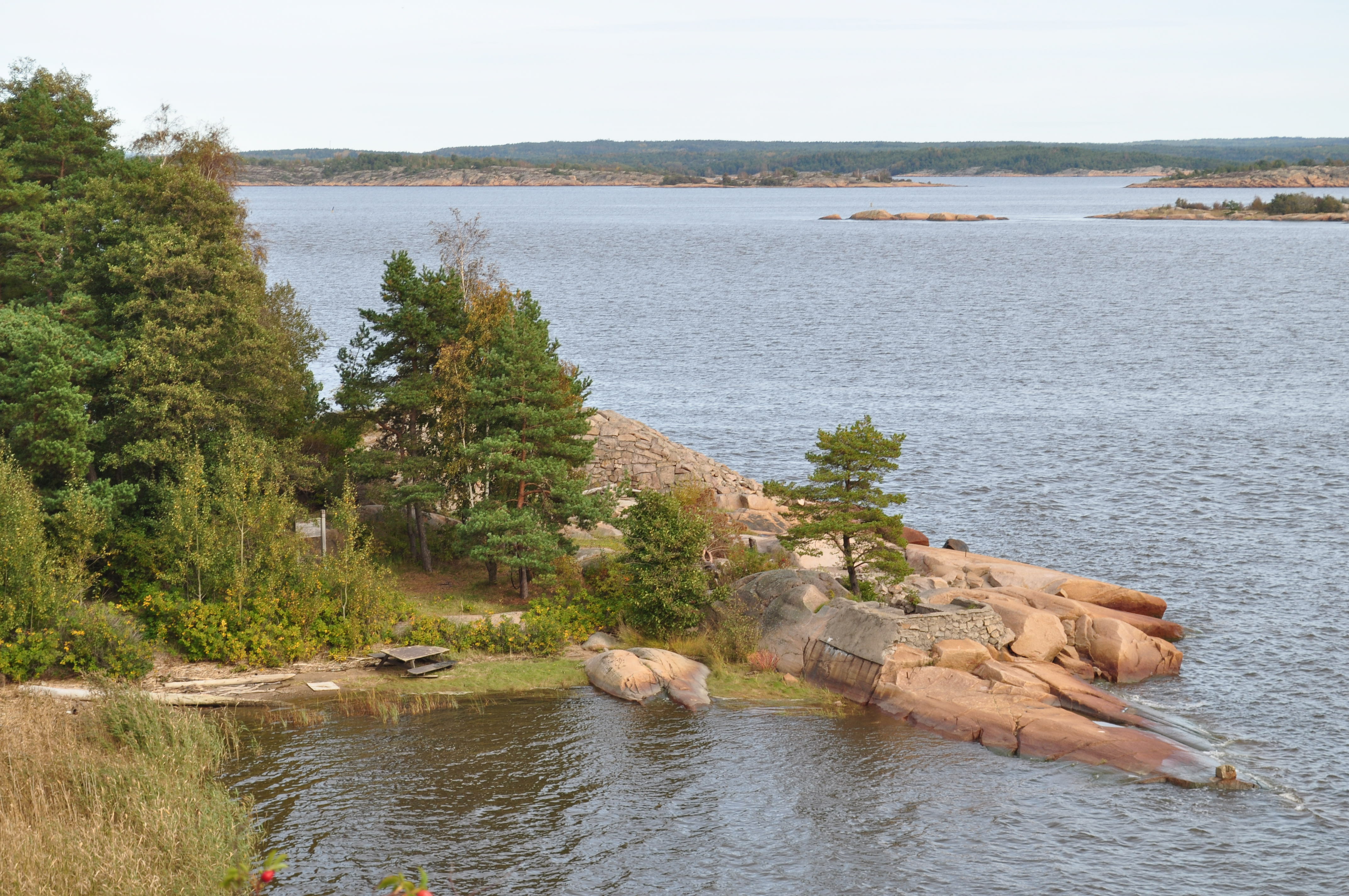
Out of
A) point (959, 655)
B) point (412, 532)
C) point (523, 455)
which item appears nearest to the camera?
point (959, 655)

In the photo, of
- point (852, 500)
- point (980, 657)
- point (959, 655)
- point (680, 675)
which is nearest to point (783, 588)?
point (852, 500)

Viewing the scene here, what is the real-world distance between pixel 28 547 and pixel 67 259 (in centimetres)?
1468

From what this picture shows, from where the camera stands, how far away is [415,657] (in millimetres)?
31812

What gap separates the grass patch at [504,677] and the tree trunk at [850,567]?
30.8ft

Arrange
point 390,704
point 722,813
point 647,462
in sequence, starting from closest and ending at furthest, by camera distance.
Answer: point 722,813 < point 390,704 < point 647,462

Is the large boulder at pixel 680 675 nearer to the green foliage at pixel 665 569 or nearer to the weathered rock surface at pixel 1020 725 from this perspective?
the green foliage at pixel 665 569

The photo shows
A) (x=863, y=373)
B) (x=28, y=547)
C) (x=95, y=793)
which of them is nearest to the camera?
(x=95, y=793)

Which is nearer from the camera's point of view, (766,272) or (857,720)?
(857,720)

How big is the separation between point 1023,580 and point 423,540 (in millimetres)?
21622

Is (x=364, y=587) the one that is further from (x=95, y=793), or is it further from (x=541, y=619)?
(x=95, y=793)

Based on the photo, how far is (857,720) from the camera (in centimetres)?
2981

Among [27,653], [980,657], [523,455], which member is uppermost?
[523,455]

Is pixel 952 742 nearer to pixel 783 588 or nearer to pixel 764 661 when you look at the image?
pixel 764 661

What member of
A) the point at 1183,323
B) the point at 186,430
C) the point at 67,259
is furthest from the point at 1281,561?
the point at 1183,323
